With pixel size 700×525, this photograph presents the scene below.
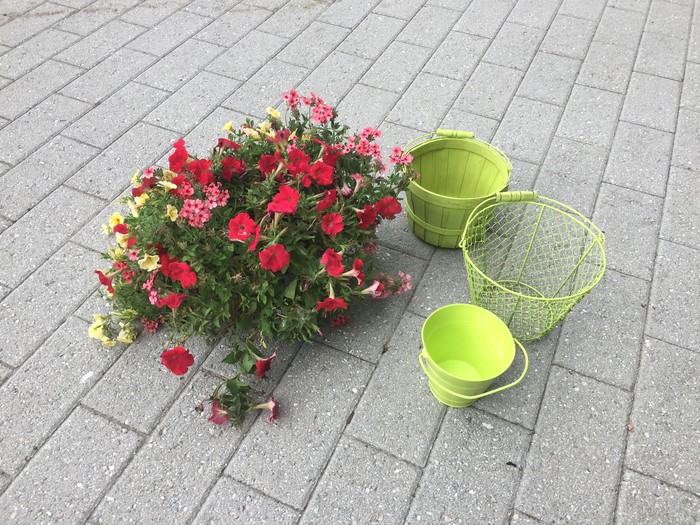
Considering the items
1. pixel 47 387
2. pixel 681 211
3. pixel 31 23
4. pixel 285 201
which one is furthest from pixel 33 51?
pixel 681 211

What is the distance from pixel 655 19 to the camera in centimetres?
423

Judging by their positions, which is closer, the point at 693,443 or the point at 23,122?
the point at 693,443

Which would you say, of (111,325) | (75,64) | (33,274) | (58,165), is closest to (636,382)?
(111,325)

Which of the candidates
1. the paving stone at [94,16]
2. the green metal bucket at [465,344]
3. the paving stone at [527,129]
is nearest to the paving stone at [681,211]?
the paving stone at [527,129]

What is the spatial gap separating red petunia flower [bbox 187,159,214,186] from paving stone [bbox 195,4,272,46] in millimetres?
2257

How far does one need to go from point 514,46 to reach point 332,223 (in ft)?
8.58

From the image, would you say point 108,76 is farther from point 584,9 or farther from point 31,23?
point 584,9

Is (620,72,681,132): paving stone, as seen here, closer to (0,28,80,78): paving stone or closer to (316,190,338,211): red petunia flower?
(316,190,338,211): red petunia flower

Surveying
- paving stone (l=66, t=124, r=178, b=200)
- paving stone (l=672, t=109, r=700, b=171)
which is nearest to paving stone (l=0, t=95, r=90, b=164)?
paving stone (l=66, t=124, r=178, b=200)

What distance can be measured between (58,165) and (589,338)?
8.94 feet

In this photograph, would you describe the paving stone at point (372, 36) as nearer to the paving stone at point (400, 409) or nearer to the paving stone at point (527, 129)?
the paving stone at point (527, 129)

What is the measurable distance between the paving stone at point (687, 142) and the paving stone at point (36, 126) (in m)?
3.37

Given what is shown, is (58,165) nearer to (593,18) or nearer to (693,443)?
(693,443)

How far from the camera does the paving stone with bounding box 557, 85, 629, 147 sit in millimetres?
3270
